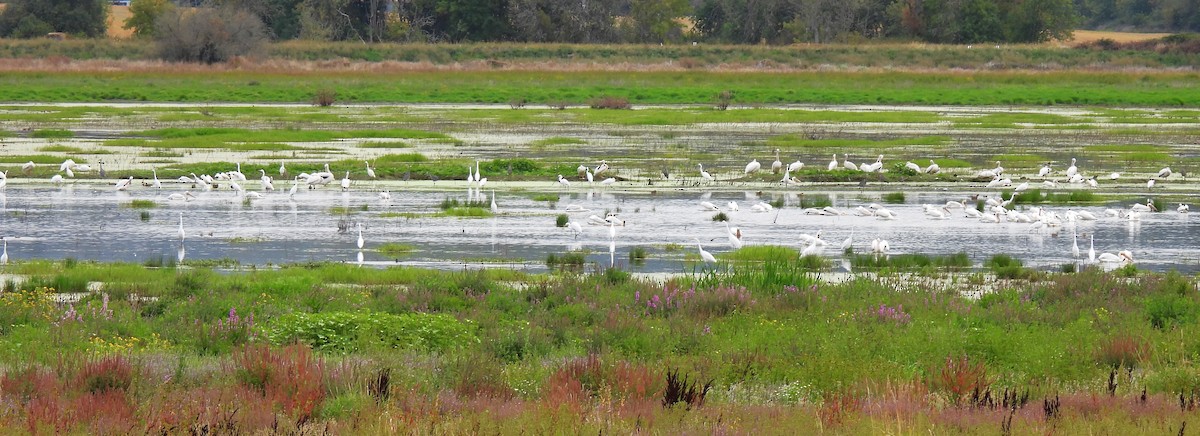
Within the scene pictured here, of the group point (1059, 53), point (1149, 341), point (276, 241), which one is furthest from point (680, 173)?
point (1059, 53)

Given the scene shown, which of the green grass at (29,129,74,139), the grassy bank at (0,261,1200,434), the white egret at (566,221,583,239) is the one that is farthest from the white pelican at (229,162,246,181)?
the green grass at (29,129,74,139)

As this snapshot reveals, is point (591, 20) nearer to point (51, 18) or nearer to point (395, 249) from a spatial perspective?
point (51, 18)

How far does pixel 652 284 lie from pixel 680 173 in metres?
16.7

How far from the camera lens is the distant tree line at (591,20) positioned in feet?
327

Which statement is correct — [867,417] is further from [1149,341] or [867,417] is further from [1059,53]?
[1059,53]

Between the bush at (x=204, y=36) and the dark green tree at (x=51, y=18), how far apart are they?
85.5 ft

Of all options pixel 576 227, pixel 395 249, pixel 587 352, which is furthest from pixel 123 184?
pixel 587 352

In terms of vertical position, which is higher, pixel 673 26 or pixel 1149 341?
pixel 673 26

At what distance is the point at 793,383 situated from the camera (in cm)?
1016

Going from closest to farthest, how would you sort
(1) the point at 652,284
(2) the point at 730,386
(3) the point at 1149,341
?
(2) the point at 730,386
(3) the point at 1149,341
(1) the point at 652,284

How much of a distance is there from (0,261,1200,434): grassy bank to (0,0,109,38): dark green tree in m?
92.1

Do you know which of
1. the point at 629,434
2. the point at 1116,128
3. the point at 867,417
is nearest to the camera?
the point at 629,434

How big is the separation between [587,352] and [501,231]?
33.2 feet

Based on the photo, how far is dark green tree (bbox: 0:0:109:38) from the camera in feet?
329
